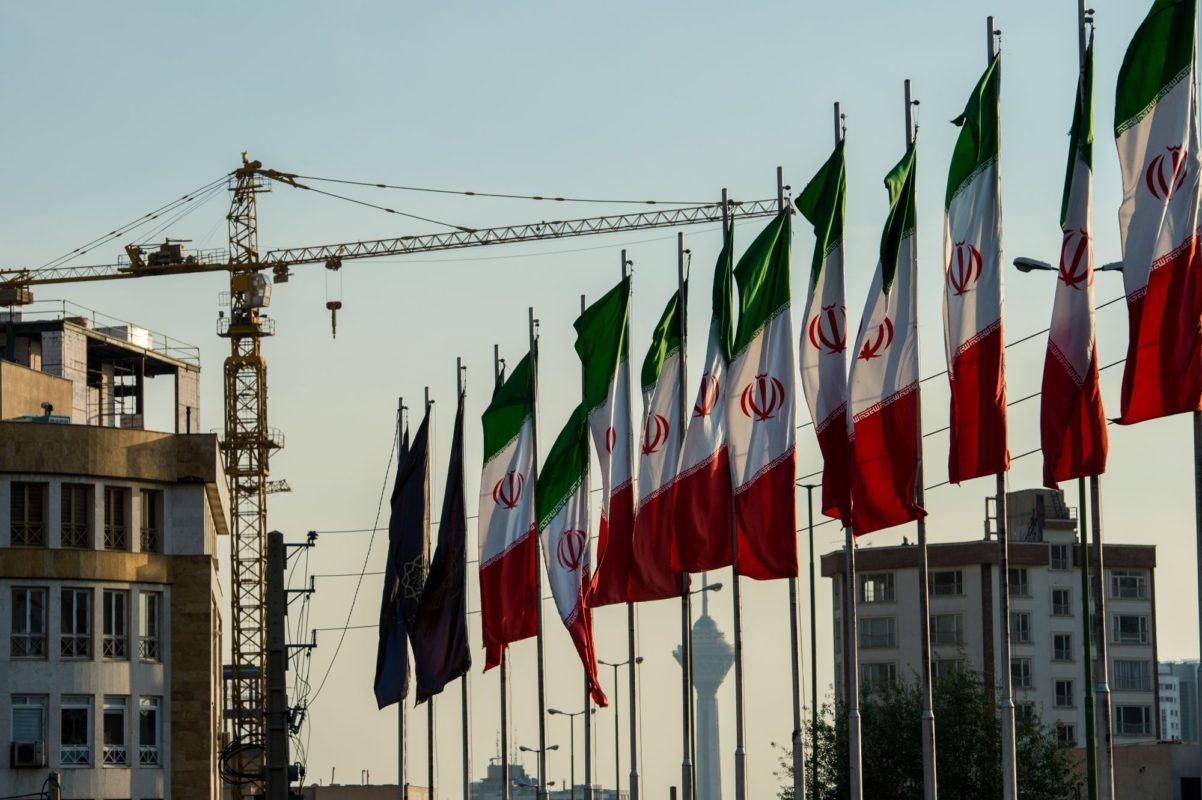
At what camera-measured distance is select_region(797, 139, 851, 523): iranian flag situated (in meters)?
37.7

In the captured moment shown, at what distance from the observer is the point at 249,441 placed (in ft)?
443

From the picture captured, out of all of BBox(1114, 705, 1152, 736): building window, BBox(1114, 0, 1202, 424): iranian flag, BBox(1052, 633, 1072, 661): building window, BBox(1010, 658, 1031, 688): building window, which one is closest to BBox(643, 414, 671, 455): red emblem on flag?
BBox(1114, 0, 1202, 424): iranian flag

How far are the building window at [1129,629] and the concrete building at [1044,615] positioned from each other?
6 cm

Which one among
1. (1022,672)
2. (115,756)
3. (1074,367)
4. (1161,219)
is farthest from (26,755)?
(1022,672)

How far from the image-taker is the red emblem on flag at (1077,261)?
Result: 107ft

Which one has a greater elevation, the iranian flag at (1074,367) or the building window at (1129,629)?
the iranian flag at (1074,367)

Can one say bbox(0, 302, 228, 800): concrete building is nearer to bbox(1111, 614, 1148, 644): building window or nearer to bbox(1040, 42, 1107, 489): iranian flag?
bbox(1040, 42, 1107, 489): iranian flag

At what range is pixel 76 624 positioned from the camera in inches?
2891

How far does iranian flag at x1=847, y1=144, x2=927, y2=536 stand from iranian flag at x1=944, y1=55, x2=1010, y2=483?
49.2 inches

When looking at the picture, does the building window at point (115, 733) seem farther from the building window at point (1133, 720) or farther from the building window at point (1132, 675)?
the building window at point (1132, 675)

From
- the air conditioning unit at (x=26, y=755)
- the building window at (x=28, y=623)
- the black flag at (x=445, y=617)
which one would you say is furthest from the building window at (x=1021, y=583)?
the black flag at (x=445, y=617)

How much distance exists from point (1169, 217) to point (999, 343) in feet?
13.4

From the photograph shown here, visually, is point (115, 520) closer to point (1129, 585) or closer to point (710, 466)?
point (710, 466)

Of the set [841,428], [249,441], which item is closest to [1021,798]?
[841,428]
